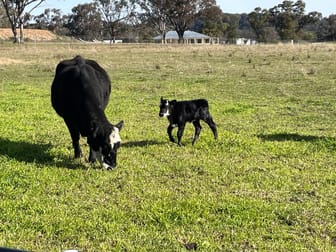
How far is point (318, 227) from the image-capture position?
5230 millimetres

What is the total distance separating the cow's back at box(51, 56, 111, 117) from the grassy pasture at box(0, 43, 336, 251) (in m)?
0.87

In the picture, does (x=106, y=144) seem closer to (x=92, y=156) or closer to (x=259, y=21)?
(x=92, y=156)

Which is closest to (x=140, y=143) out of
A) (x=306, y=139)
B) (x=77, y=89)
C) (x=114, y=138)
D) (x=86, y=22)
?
(x=77, y=89)

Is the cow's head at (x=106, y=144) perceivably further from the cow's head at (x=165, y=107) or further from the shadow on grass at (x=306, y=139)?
the shadow on grass at (x=306, y=139)

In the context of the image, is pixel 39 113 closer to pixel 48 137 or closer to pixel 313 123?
pixel 48 137

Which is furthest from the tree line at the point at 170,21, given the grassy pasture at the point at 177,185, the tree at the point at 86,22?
the grassy pasture at the point at 177,185

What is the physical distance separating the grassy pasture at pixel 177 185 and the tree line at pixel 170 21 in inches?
2396

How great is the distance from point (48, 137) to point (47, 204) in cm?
408

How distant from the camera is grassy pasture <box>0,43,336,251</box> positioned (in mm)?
5031

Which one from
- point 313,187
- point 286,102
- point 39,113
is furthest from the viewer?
point 286,102

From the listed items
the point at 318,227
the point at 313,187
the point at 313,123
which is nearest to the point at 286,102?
the point at 313,123

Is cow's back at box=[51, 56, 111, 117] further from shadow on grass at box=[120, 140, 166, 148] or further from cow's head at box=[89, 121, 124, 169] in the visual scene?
shadow on grass at box=[120, 140, 166, 148]

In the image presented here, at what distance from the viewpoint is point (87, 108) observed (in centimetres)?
775

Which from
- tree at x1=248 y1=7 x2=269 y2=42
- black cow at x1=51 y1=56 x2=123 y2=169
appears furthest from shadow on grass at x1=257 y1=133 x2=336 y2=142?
tree at x1=248 y1=7 x2=269 y2=42
